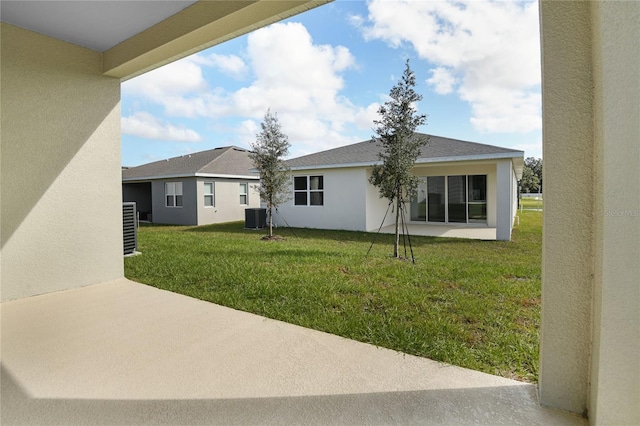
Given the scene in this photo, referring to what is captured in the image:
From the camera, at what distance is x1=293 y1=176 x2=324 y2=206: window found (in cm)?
1486

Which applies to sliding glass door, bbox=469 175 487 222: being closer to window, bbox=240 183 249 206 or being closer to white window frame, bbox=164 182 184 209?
window, bbox=240 183 249 206

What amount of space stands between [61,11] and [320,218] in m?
11.6

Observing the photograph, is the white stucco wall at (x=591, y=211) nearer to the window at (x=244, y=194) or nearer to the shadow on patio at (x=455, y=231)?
the shadow on patio at (x=455, y=231)

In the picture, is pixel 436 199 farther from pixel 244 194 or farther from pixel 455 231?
pixel 244 194

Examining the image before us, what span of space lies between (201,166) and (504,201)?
14.5 meters

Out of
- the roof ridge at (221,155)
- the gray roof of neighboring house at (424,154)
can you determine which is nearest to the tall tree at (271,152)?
the gray roof of neighboring house at (424,154)

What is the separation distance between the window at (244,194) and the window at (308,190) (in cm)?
533

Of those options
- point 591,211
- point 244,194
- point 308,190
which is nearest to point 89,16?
point 591,211

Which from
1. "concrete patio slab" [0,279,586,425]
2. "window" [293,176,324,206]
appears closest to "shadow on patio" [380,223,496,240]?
"window" [293,176,324,206]

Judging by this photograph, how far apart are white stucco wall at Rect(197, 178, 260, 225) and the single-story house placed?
3874 mm

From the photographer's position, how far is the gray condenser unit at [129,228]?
8.19 meters

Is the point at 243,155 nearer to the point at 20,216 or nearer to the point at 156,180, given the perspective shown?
the point at 156,180

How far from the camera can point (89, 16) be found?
4.09 meters

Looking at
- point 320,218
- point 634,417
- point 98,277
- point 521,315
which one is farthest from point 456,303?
point 320,218
